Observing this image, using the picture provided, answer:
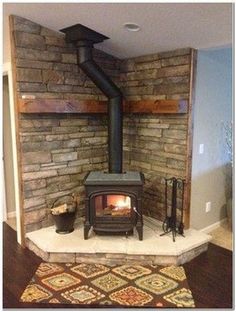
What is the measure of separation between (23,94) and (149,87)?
1.40 meters

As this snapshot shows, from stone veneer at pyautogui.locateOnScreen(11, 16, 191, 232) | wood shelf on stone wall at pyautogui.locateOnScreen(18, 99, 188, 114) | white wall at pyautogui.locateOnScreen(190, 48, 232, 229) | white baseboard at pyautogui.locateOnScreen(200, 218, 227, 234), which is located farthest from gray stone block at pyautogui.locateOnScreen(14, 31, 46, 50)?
white baseboard at pyautogui.locateOnScreen(200, 218, 227, 234)

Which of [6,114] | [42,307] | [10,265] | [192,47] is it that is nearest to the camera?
[42,307]

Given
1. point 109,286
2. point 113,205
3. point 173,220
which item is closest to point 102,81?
point 113,205

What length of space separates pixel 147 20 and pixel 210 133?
1462mm

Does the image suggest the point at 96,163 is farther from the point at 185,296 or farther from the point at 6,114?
the point at 185,296

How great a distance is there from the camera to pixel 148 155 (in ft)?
11.7

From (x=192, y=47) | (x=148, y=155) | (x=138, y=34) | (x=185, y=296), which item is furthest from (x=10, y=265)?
(x=192, y=47)

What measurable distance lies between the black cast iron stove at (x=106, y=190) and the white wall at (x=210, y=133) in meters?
0.75

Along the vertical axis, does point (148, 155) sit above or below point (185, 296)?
above

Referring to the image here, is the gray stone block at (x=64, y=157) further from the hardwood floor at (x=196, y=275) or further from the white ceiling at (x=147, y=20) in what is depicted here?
the white ceiling at (x=147, y=20)

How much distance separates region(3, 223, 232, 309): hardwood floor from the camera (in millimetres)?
2254

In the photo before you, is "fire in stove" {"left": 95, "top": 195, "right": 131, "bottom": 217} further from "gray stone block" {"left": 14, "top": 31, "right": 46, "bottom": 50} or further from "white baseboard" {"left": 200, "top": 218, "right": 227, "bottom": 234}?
"gray stone block" {"left": 14, "top": 31, "right": 46, "bottom": 50}

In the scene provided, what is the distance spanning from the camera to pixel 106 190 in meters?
2.89

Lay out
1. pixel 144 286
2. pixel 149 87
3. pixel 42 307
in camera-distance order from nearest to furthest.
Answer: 1. pixel 42 307
2. pixel 144 286
3. pixel 149 87
